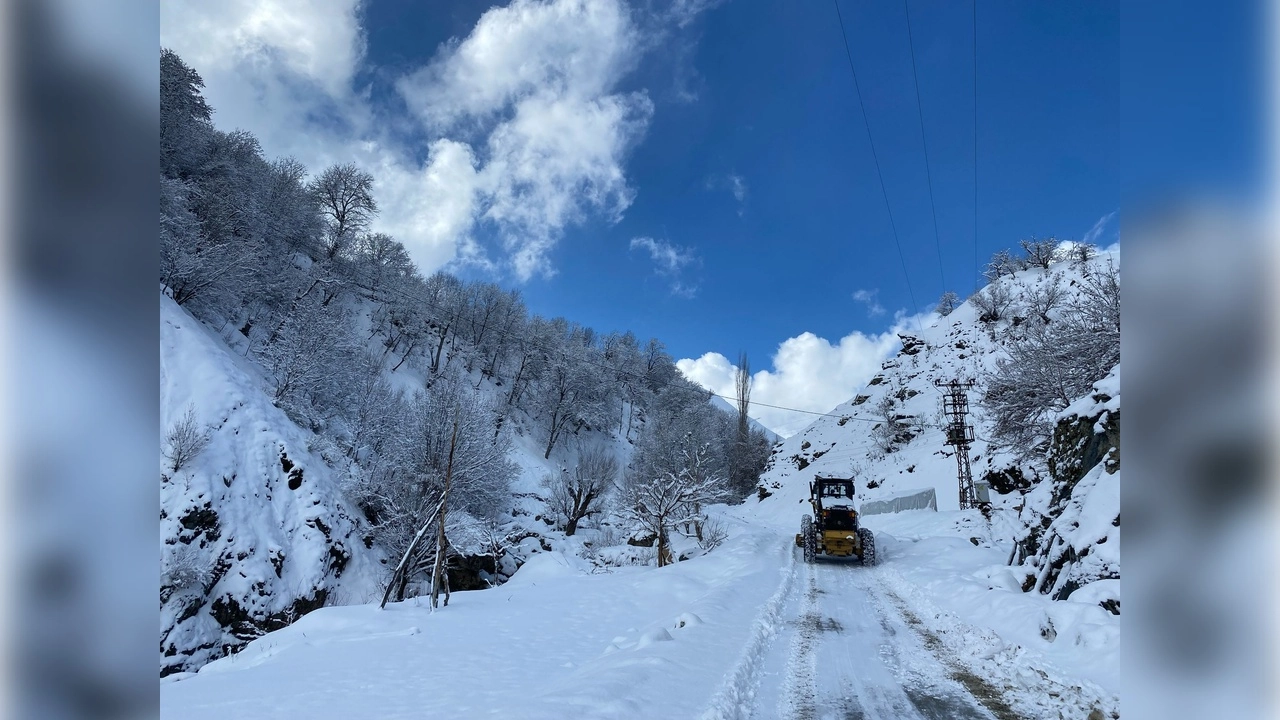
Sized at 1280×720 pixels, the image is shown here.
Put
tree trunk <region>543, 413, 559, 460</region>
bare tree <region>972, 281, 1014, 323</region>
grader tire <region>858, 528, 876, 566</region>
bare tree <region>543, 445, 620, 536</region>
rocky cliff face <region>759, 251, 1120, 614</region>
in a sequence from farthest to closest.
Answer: bare tree <region>972, 281, 1014, 323</region> < tree trunk <region>543, 413, 559, 460</region> < bare tree <region>543, 445, 620, 536</region> < grader tire <region>858, 528, 876, 566</region> < rocky cliff face <region>759, 251, 1120, 614</region>

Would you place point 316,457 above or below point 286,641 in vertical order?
above

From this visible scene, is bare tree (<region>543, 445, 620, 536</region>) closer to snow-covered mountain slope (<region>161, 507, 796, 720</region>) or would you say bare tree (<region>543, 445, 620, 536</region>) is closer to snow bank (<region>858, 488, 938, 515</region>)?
snow-covered mountain slope (<region>161, 507, 796, 720</region>)

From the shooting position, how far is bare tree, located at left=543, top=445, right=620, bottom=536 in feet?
91.6

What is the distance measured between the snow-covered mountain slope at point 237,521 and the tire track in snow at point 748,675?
12.4m

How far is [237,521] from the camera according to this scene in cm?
1460

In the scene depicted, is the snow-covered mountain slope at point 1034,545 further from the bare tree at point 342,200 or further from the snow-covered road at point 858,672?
the bare tree at point 342,200

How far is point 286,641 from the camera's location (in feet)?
33.0

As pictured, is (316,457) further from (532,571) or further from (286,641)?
(286,641)

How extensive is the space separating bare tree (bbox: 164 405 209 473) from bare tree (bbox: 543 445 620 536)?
1625cm

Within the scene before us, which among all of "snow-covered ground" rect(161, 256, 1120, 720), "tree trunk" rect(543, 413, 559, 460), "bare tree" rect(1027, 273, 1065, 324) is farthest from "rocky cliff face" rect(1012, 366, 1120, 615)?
"tree trunk" rect(543, 413, 559, 460)

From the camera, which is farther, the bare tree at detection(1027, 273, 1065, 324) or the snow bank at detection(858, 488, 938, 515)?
the bare tree at detection(1027, 273, 1065, 324)

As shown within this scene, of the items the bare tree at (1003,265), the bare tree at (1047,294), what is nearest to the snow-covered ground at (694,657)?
the bare tree at (1047,294)
